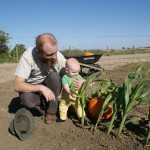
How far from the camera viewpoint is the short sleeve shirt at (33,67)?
11.6 ft

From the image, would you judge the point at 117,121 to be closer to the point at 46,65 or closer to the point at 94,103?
the point at 94,103

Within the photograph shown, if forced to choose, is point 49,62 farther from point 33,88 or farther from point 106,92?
point 106,92

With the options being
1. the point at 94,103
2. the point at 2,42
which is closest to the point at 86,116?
the point at 94,103

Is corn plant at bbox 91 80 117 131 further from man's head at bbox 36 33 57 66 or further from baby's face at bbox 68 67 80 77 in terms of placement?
man's head at bbox 36 33 57 66

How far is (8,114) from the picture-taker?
4.34m

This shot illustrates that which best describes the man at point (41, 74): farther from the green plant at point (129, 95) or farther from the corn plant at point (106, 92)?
the green plant at point (129, 95)

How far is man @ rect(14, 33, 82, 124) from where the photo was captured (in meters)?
3.33

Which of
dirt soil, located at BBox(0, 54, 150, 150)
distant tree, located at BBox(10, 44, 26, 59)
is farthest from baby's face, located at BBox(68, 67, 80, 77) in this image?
distant tree, located at BBox(10, 44, 26, 59)

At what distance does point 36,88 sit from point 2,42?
2164 centimetres

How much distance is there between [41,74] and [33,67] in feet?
0.74

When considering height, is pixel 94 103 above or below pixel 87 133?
above

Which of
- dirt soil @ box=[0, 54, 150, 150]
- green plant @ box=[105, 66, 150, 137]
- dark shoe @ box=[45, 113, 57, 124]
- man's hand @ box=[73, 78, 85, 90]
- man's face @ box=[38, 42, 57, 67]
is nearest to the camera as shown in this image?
green plant @ box=[105, 66, 150, 137]

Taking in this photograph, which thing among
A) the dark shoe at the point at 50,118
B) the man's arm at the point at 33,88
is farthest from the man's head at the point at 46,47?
the dark shoe at the point at 50,118

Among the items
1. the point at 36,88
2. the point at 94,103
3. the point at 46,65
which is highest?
the point at 46,65
